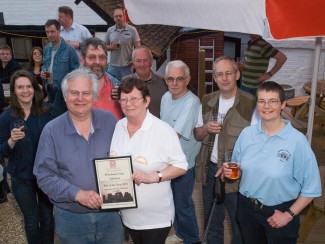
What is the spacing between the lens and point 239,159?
9.53ft

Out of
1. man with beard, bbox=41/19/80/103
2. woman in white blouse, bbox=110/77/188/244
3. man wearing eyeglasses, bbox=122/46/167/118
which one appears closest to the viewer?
woman in white blouse, bbox=110/77/188/244

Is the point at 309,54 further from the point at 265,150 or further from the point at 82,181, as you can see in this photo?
the point at 82,181

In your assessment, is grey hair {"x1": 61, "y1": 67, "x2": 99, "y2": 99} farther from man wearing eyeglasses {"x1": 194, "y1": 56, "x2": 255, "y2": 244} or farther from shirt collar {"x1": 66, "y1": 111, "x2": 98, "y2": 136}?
man wearing eyeglasses {"x1": 194, "y1": 56, "x2": 255, "y2": 244}

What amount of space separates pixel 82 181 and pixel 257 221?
4.44 ft

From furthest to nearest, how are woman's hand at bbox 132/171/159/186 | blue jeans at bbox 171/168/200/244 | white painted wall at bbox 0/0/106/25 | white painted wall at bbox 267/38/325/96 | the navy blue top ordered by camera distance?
white painted wall at bbox 0/0/106/25 < white painted wall at bbox 267/38/325/96 < blue jeans at bbox 171/168/200/244 < the navy blue top < woman's hand at bbox 132/171/159/186

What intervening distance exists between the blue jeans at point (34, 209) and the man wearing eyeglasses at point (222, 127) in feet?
5.08

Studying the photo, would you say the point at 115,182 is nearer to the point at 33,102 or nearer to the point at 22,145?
the point at 22,145

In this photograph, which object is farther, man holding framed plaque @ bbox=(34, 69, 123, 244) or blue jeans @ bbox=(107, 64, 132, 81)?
blue jeans @ bbox=(107, 64, 132, 81)

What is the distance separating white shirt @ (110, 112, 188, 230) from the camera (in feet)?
8.50

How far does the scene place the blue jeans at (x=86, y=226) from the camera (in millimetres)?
2713

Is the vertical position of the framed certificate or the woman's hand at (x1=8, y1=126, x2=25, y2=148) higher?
the woman's hand at (x1=8, y1=126, x2=25, y2=148)

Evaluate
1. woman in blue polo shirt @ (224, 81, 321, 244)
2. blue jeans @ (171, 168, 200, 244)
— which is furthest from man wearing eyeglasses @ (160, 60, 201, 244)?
woman in blue polo shirt @ (224, 81, 321, 244)

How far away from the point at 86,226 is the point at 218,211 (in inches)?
55.0

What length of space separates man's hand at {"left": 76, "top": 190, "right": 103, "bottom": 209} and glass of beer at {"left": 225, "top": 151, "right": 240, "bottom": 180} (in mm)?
993
